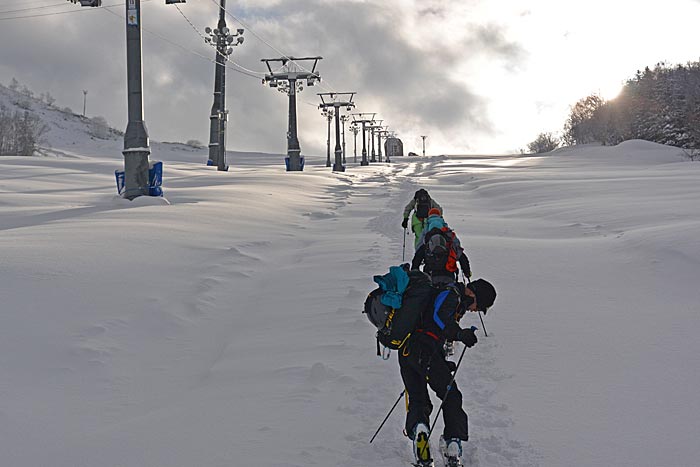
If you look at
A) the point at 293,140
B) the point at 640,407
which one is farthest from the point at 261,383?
the point at 293,140

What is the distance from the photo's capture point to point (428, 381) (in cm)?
395

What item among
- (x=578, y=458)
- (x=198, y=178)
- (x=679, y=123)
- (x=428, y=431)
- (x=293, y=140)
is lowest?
(x=578, y=458)

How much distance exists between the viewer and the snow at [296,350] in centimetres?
425

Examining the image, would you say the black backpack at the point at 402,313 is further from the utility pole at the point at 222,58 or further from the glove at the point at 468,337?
the utility pole at the point at 222,58

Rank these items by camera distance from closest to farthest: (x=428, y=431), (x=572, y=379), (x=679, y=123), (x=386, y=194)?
1. (x=428, y=431)
2. (x=572, y=379)
3. (x=386, y=194)
4. (x=679, y=123)

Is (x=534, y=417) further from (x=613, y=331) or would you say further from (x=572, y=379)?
(x=613, y=331)

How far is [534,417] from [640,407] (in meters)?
0.83

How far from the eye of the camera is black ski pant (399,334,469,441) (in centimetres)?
385

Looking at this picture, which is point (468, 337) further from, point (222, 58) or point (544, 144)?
point (544, 144)

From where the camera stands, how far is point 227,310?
7.58 meters

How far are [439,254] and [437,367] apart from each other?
4.10ft

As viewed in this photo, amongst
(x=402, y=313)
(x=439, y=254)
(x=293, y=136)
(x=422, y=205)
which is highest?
(x=293, y=136)

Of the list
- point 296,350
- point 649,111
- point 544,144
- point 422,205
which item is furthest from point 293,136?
point 544,144

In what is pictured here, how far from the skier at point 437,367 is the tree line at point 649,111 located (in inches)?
2231
